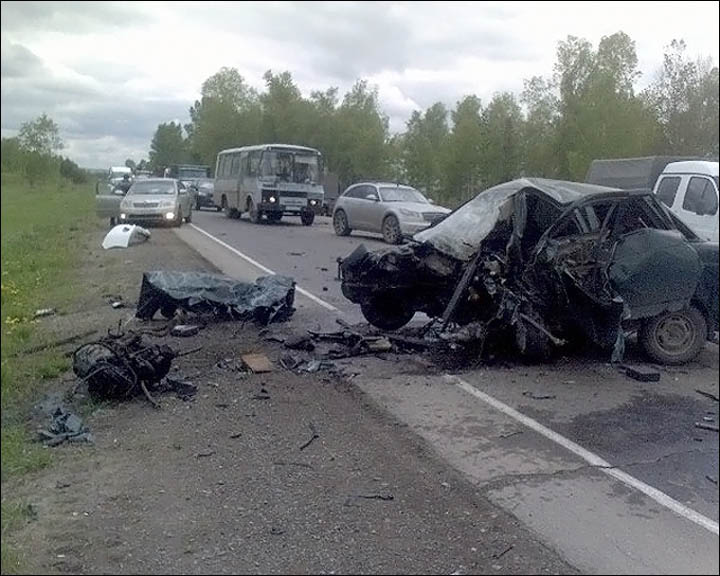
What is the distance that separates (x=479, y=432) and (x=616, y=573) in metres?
2.95

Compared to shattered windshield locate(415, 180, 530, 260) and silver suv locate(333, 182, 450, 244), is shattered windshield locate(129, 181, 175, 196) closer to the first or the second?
silver suv locate(333, 182, 450, 244)

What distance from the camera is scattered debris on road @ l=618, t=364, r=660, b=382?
243 inches

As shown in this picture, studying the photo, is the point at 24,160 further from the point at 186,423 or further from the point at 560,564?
the point at 186,423

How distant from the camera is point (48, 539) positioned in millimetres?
3477

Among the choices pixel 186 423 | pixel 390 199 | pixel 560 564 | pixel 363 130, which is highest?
pixel 363 130

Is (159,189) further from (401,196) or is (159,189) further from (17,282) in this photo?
(17,282)

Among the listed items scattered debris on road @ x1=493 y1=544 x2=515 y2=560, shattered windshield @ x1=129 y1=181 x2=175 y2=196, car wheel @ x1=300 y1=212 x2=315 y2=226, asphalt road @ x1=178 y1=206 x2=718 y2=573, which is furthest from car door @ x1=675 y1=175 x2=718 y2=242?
shattered windshield @ x1=129 y1=181 x2=175 y2=196

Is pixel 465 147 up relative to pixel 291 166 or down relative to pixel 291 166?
up

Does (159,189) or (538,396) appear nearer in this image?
(538,396)

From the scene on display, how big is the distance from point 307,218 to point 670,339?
589 cm

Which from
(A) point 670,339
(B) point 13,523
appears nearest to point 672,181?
(A) point 670,339

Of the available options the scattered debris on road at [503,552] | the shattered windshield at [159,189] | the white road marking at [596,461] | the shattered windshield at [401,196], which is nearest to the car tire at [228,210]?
the shattered windshield at [159,189]

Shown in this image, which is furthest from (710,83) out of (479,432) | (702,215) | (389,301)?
(389,301)

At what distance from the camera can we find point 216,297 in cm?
864
